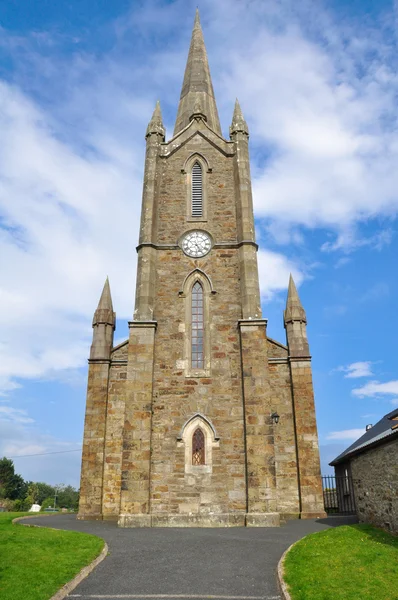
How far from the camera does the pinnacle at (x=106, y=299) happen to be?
2214cm

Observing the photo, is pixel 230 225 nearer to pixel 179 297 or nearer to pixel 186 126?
pixel 179 297

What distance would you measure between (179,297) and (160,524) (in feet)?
29.9

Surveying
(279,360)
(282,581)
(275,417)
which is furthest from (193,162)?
(282,581)

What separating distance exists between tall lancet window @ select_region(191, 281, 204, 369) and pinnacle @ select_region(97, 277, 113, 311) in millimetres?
4363

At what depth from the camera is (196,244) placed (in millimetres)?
21844

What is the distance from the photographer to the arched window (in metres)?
17.7

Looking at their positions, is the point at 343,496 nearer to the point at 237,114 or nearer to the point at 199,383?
the point at 199,383

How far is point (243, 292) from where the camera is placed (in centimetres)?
2031

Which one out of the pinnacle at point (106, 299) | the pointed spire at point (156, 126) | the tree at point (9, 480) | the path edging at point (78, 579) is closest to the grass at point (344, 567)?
the path edging at point (78, 579)

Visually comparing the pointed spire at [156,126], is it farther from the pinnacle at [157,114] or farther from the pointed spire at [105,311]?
the pointed spire at [105,311]

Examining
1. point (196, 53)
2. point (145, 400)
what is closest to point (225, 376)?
point (145, 400)

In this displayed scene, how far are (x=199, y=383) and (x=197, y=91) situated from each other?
20.2 metres

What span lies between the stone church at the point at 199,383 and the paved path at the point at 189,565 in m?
2.18

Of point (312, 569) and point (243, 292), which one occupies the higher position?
point (243, 292)
